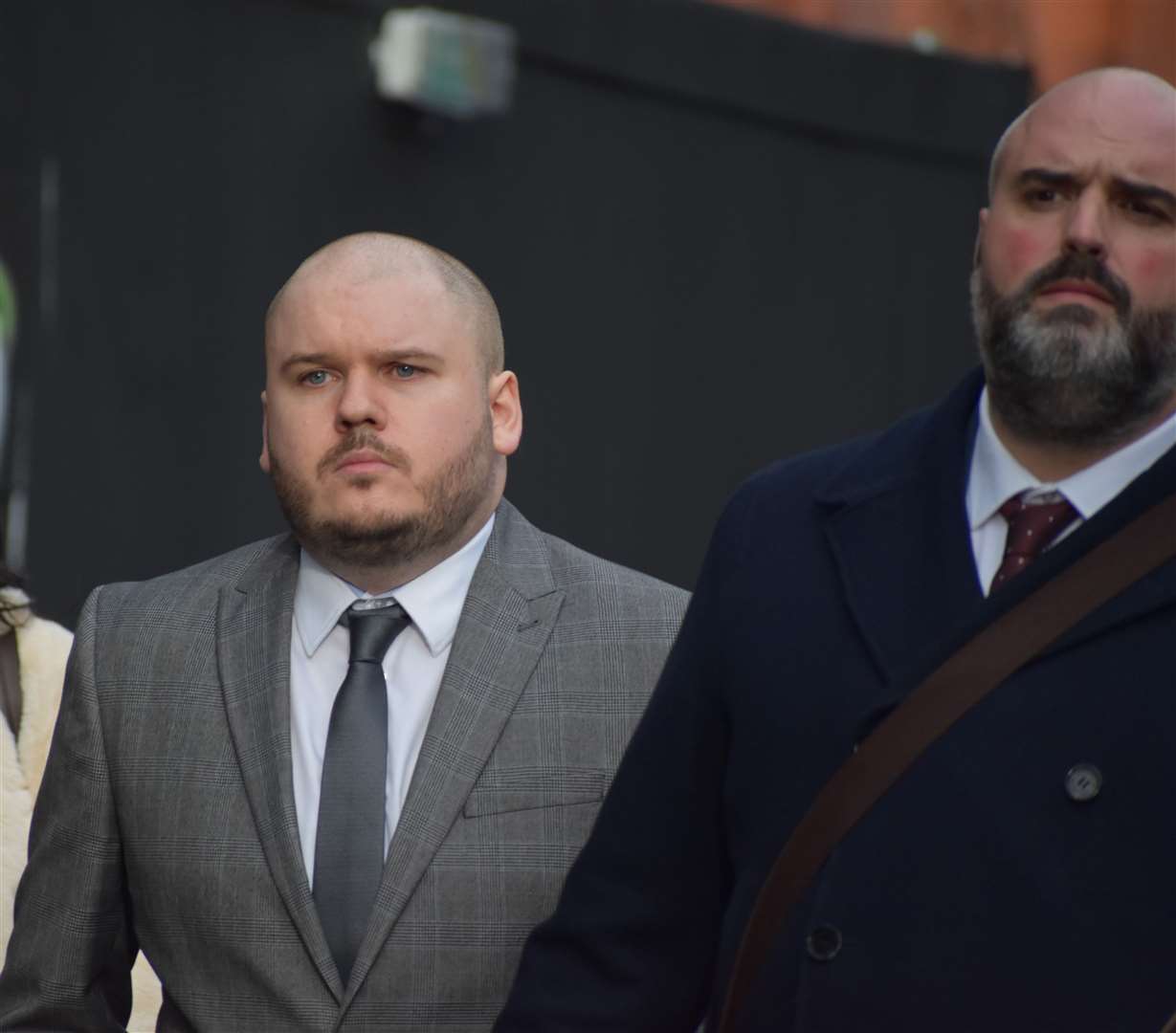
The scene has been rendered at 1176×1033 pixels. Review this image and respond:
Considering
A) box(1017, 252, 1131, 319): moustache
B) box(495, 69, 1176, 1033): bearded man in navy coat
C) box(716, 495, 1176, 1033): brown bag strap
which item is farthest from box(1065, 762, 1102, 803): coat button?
box(1017, 252, 1131, 319): moustache

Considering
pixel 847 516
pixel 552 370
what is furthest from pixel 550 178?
pixel 847 516

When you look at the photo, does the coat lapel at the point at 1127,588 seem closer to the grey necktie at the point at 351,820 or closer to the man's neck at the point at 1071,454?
the man's neck at the point at 1071,454

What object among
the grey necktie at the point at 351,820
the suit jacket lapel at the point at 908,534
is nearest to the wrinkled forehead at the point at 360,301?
the grey necktie at the point at 351,820

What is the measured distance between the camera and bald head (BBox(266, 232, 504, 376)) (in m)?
3.52

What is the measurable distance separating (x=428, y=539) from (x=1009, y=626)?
1.07 m

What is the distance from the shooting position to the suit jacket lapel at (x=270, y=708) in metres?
3.28

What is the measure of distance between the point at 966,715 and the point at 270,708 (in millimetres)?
1166

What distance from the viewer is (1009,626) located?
2.68 meters

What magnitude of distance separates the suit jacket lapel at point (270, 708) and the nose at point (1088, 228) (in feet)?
4.37

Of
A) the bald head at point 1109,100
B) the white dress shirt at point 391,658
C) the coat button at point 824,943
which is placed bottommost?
the coat button at point 824,943

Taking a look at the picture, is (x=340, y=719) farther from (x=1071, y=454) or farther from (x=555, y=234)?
(x=555, y=234)

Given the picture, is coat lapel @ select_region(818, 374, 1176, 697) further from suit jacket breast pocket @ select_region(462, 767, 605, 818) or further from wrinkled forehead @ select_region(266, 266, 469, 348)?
wrinkled forehead @ select_region(266, 266, 469, 348)

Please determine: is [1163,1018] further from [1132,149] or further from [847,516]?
[1132,149]

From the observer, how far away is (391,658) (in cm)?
348
